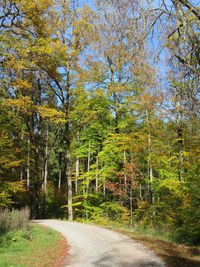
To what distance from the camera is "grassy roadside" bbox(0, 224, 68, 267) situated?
6195 mm

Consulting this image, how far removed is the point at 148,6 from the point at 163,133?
992 centimetres

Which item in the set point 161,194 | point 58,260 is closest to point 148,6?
point 58,260

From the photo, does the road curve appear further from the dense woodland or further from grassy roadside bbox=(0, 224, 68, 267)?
the dense woodland

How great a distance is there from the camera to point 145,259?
6203 mm

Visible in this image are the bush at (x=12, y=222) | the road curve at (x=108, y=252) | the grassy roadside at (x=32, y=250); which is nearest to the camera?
the road curve at (x=108, y=252)

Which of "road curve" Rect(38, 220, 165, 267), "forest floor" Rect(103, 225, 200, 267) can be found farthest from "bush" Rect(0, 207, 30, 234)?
"forest floor" Rect(103, 225, 200, 267)

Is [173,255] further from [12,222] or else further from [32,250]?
[12,222]

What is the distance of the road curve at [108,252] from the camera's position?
5961mm

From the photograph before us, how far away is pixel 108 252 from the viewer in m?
6.97

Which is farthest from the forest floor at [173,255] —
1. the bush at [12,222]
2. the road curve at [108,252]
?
the bush at [12,222]

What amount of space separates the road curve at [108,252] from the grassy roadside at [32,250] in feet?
1.28

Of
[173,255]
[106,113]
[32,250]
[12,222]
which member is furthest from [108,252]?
[106,113]

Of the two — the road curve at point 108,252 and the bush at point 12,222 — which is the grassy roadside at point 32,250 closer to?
the road curve at point 108,252

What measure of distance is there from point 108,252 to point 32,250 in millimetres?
2468
